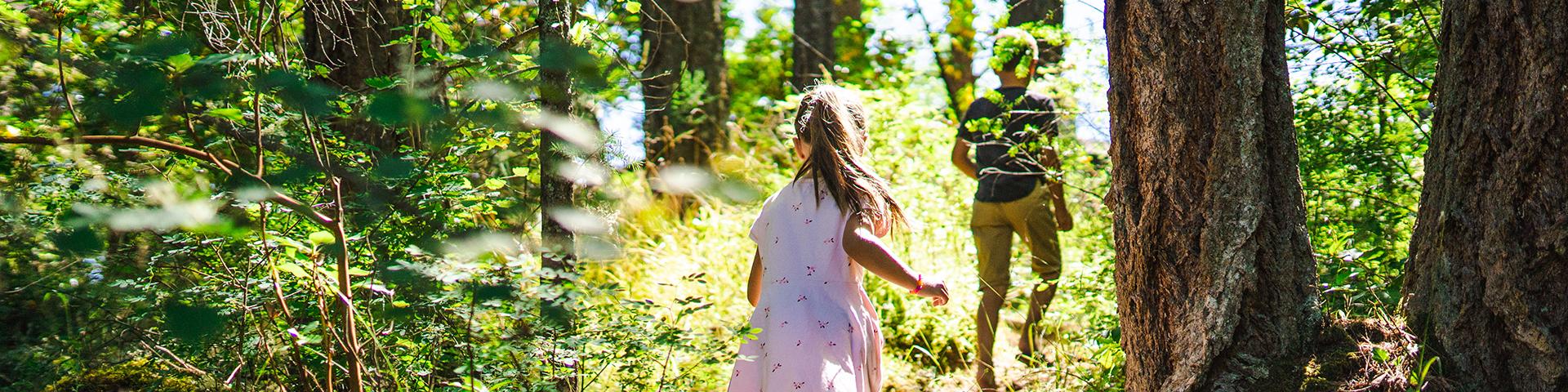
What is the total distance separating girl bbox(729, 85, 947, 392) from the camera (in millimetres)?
3086

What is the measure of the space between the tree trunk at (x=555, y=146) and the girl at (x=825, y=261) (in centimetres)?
62

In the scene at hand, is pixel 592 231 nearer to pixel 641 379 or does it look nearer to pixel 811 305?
pixel 811 305

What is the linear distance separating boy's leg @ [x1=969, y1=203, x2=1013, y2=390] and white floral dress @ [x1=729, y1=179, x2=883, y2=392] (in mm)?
1580

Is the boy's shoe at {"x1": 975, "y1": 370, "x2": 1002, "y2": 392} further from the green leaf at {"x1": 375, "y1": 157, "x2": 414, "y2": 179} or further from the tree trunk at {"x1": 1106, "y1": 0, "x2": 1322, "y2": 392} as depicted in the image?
the green leaf at {"x1": 375, "y1": 157, "x2": 414, "y2": 179}

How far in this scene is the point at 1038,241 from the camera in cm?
491

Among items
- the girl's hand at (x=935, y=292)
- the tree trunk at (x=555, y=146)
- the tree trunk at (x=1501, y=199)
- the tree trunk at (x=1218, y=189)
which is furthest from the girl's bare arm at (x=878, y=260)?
the tree trunk at (x=1501, y=199)

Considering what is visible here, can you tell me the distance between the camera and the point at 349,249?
8.77 ft

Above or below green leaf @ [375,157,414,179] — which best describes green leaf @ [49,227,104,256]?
below

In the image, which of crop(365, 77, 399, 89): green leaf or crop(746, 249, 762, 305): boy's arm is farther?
crop(746, 249, 762, 305): boy's arm

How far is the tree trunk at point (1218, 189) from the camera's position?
93.9 inches

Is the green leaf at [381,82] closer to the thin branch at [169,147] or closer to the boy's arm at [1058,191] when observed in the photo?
the thin branch at [169,147]

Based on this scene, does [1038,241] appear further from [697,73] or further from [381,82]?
[697,73]

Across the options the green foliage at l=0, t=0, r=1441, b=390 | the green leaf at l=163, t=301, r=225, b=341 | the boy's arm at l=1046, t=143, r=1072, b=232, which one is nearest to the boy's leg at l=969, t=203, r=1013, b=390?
the boy's arm at l=1046, t=143, r=1072, b=232

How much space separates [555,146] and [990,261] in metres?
3.82
